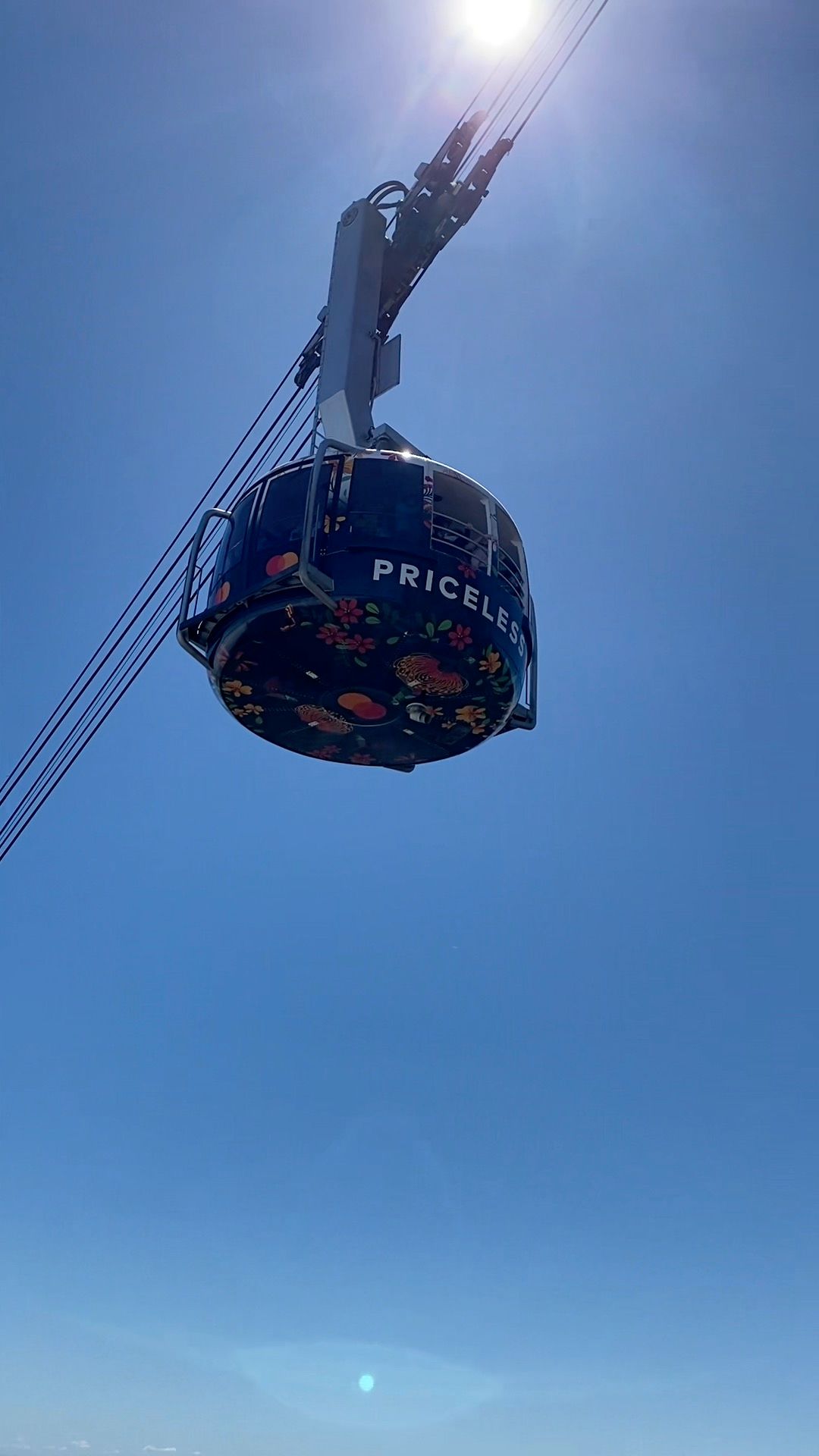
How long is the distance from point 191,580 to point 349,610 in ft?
9.31

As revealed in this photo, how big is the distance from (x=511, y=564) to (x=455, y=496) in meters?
1.27

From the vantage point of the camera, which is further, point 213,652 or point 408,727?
point 408,727

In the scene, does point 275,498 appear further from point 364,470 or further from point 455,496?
point 455,496

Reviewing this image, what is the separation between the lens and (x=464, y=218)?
22828mm

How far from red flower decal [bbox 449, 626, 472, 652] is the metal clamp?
3.78m

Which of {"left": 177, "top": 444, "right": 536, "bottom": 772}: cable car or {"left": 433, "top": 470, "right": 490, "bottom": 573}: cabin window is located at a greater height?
{"left": 433, "top": 470, "right": 490, "bottom": 573}: cabin window

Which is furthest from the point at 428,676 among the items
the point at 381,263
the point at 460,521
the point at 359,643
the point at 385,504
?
the point at 381,263

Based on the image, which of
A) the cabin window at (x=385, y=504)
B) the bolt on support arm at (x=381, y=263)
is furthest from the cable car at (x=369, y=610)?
the bolt on support arm at (x=381, y=263)

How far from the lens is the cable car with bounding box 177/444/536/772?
49.1 ft

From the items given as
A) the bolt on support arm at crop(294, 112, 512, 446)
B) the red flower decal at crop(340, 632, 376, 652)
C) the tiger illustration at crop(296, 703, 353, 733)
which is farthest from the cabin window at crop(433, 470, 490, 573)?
the bolt on support arm at crop(294, 112, 512, 446)

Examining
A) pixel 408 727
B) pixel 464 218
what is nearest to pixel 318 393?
pixel 464 218

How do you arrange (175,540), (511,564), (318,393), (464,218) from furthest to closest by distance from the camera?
1. (175,540)
2. (464,218)
3. (318,393)
4. (511,564)

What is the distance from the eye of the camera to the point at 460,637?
15.3 meters

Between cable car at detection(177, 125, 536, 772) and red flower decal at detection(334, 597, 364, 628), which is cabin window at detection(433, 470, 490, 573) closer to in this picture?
cable car at detection(177, 125, 536, 772)
